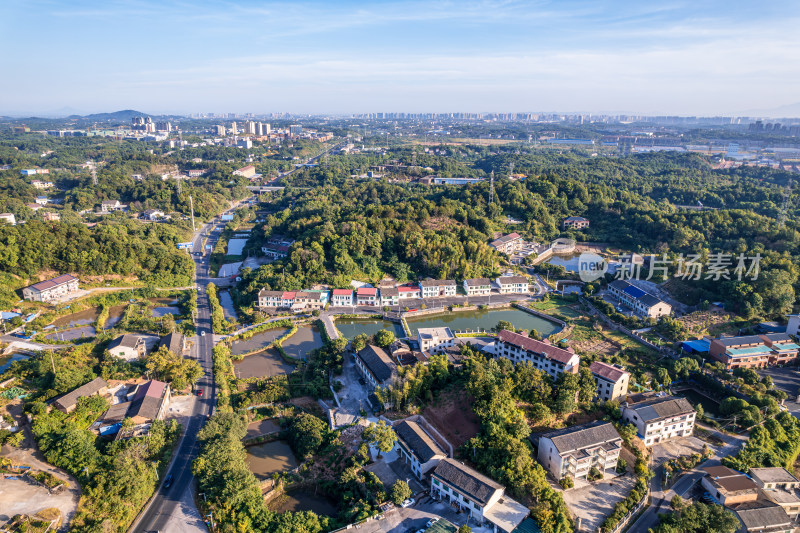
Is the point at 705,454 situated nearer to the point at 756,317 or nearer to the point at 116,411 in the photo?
the point at 756,317

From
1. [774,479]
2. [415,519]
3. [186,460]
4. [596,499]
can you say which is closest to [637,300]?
[774,479]

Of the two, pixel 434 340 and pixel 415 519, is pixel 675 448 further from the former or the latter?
pixel 434 340

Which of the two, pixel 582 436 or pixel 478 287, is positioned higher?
pixel 478 287

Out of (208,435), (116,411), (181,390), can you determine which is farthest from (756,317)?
(116,411)

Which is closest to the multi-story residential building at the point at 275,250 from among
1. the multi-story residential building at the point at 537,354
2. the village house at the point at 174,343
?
the village house at the point at 174,343

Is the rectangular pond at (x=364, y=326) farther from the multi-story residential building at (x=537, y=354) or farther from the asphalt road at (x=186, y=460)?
the asphalt road at (x=186, y=460)

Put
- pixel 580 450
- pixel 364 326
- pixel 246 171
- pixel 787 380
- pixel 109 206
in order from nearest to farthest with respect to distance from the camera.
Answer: pixel 580 450 → pixel 787 380 → pixel 364 326 → pixel 109 206 → pixel 246 171
